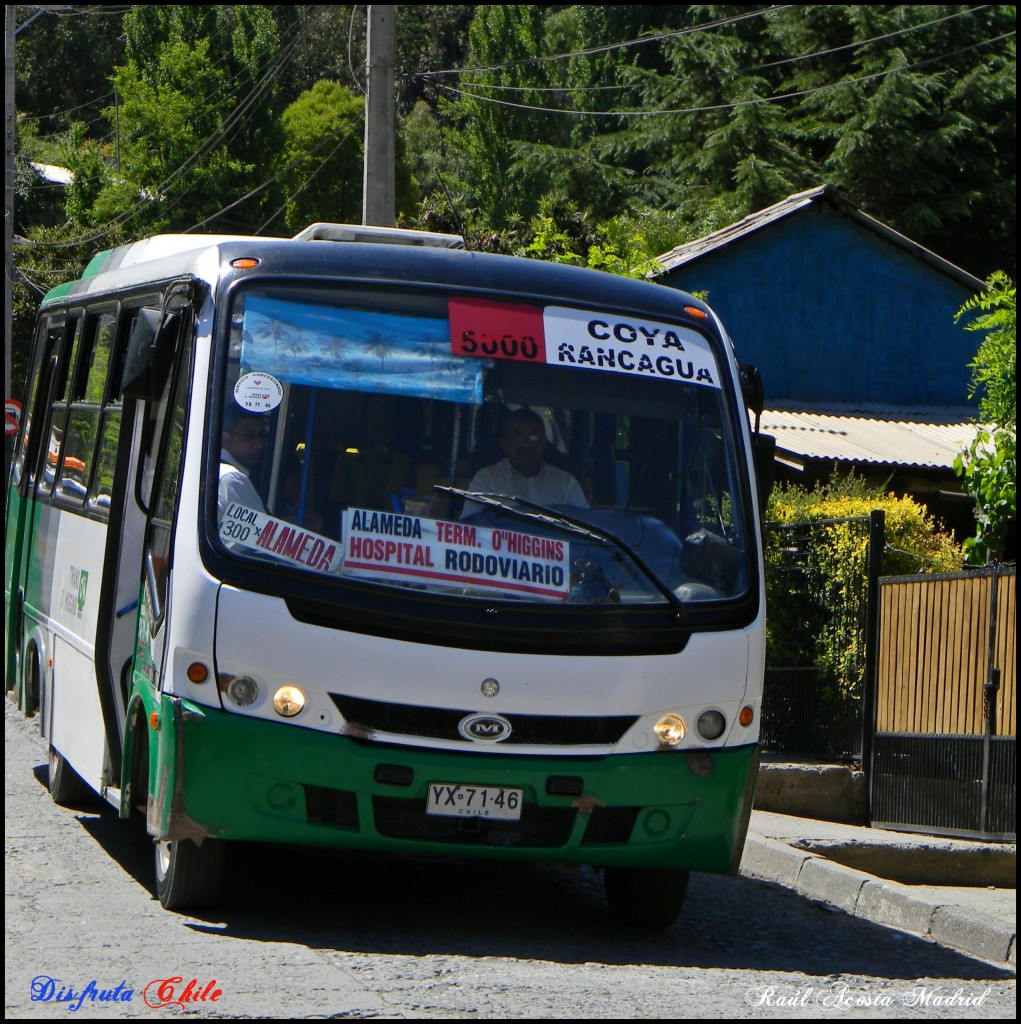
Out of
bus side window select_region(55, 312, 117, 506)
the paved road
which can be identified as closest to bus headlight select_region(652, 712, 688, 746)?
the paved road

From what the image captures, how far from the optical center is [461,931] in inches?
252

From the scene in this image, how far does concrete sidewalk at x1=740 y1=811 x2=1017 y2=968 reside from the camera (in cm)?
711

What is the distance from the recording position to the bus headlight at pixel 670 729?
6137 mm

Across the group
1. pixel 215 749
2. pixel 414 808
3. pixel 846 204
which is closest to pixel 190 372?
pixel 215 749

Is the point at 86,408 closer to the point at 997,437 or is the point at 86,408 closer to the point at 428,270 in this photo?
the point at 428,270

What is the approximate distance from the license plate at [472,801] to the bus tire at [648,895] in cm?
84

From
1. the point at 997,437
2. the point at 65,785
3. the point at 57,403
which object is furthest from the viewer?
the point at 997,437

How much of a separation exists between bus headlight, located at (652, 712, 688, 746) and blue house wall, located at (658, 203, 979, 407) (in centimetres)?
1812

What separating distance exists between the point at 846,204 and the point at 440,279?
19100 millimetres

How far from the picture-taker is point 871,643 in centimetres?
1082

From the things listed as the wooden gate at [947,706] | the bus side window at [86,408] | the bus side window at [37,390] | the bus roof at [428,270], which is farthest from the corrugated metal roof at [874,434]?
the bus roof at [428,270]

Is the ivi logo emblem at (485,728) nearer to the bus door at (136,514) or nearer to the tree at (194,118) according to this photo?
the bus door at (136,514)

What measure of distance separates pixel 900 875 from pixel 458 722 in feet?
14.0

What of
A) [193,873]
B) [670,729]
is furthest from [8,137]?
[670,729]
